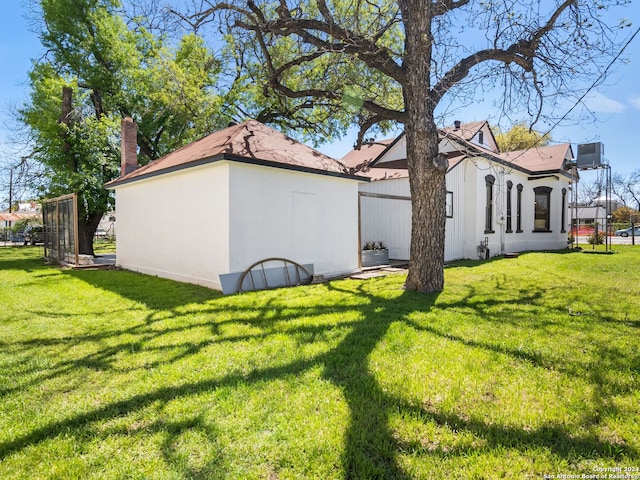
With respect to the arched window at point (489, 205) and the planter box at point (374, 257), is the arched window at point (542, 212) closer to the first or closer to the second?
the arched window at point (489, 205)

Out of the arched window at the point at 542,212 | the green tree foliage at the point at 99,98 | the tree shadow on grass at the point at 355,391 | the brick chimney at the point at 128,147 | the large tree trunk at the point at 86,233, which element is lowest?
the tree shadow on grass at the point at 355,391

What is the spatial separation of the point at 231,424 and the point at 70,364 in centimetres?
230

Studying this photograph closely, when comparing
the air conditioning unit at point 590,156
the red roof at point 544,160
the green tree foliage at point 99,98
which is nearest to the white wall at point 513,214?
the red roof at point 544,160

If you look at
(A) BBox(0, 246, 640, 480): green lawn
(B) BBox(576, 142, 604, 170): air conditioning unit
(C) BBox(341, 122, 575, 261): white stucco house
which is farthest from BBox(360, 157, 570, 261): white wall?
(A) BBox(0, 246, 640, 480): green lawn

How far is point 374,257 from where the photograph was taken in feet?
40.0

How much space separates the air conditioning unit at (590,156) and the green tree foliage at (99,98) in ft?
55.3

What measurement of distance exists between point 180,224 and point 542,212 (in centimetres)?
1696

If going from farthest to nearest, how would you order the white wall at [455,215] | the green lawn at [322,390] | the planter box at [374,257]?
the white wall at [455,215] → the planter box at [374,257] → the green lawn at [322,390]

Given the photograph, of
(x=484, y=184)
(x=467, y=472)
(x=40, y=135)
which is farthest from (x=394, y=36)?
(x=467, y=472)

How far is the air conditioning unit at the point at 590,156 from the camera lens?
17047 mm

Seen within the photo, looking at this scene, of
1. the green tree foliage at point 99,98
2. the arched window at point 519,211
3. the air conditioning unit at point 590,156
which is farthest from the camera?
the air conditioning unit at point 590,156

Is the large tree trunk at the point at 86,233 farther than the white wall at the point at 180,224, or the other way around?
the large tree trunk at the point at 86,233

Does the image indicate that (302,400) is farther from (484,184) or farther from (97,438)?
(484,184)

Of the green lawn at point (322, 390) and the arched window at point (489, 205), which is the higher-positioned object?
the arched window at point (489, 205)
